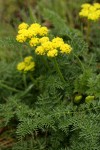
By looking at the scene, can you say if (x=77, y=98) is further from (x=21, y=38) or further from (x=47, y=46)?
(x=21, y=38)

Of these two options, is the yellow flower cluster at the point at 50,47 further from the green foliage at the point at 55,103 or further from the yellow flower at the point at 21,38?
the green foliage at the point at 55,103

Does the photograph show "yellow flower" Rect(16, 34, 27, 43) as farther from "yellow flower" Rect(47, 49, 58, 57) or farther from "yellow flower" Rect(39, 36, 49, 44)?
"yellow flower" Rect(47, 49, 58, 57)

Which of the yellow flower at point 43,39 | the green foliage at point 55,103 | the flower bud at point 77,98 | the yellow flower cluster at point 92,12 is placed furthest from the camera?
the yellow flower cluster at point 92,12

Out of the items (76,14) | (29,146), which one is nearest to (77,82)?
(29,146)

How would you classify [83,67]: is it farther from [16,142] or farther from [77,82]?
[16,142]

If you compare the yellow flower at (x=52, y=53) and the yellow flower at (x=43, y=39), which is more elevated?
the yellow flower at (x=43, y=39)

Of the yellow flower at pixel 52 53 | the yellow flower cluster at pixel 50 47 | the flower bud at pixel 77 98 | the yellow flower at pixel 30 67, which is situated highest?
the yellow flower at pixel 30 67

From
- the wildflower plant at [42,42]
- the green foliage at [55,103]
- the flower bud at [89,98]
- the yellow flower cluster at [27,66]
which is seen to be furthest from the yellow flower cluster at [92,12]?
the flower bud at [89,98]

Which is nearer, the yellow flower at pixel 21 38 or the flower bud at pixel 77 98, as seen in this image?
the yellow flower at pixel 21 38

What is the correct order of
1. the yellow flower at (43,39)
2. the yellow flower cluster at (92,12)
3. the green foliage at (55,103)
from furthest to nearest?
the yellow flower cluster at (92,12) → the yellow flower at (43,39) → the green foliage at (55,103)
